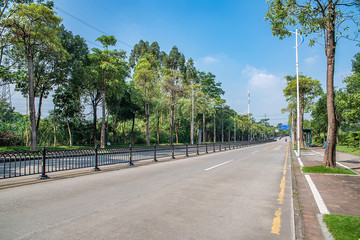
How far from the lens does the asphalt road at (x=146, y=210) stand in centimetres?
394

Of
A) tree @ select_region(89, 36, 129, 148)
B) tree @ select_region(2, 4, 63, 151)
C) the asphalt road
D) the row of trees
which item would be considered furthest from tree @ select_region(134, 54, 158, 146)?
the asphalt road

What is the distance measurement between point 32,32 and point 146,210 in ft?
71.1

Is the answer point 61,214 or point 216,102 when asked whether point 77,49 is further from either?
point 216,102

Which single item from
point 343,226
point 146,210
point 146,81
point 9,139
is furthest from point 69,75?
point 343,226

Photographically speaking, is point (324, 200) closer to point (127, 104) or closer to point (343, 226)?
point (343, 226)

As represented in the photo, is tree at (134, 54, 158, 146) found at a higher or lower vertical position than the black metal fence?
higher

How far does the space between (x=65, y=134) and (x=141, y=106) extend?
12790 millimetres

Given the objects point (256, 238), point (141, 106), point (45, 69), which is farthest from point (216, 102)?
point (256, 238)

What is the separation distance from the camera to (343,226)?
13.4 ft

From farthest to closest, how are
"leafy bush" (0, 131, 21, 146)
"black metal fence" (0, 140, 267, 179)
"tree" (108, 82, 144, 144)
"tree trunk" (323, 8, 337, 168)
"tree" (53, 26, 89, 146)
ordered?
"tree" (108, 82, 144, 144)
"tree" (53, 26, 89, 146)
"leafy bush" (0, 131, 21, 146)
"tree trunk" (323, 8, 337, 168)
"black metal fence" (0, 140, 267, 179)

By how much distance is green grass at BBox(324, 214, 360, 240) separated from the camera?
3693 mm

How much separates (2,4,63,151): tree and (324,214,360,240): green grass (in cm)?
2272

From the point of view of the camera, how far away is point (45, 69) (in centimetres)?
2525

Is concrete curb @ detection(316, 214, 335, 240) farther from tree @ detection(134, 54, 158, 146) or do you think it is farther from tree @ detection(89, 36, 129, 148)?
tree @ detection(134, 54, 158, 146)
